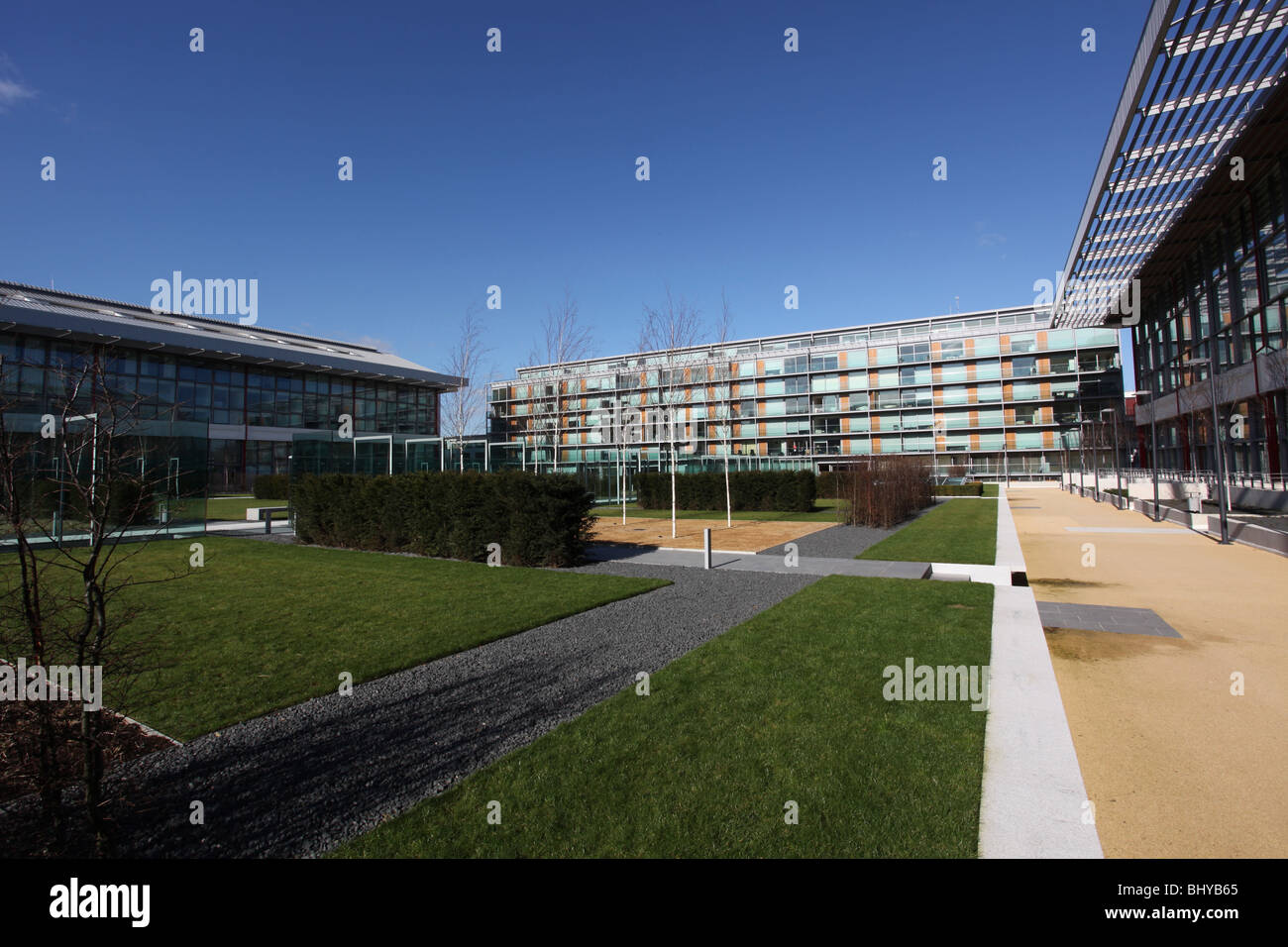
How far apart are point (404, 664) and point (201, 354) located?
4660 cm

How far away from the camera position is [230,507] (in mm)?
33562

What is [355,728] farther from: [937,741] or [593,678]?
[937,741]

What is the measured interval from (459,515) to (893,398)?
62.6m

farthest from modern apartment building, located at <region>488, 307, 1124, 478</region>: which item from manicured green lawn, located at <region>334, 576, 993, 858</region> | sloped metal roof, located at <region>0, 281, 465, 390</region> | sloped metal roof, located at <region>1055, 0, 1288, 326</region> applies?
manicured green lawn, located at <region>334, 576, 993, 858</region>

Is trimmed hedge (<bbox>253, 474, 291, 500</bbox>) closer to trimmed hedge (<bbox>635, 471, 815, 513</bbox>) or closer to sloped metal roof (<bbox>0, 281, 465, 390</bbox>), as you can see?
sloped metal roof (<bbox>0, 281, 465, 390</bbox>)

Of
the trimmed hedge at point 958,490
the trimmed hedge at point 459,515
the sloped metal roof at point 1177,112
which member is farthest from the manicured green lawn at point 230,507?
the trimmed hedge at point 958,490

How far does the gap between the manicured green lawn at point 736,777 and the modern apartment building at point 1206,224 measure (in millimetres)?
17550

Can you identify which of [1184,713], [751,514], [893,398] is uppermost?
[893,398]

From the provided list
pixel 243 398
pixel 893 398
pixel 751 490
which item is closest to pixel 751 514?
pixel 751 490

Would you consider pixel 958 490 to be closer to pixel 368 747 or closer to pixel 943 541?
pixel 943 541

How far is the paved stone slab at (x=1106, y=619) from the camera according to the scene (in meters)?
7.82

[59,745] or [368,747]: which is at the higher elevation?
[59,745]

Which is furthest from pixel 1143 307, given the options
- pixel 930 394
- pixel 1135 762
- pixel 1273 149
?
pixel 1135 762

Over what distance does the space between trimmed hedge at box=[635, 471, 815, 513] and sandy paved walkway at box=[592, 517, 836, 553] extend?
13.3 feet
